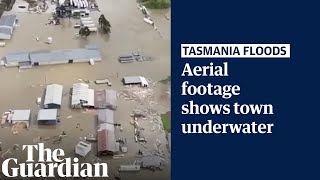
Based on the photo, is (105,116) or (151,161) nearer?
(151,161)

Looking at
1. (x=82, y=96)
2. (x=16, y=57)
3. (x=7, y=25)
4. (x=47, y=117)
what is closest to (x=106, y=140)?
(x=47, y=117)

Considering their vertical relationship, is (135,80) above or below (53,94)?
above

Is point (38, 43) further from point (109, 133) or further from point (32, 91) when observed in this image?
point (109, 133)

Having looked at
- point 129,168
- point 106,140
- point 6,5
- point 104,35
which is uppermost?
point 6,5

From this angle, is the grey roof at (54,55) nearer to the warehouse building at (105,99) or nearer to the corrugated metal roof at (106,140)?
the warehouse building at (105,99)

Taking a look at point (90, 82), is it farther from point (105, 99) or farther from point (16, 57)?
point (16, 57)
